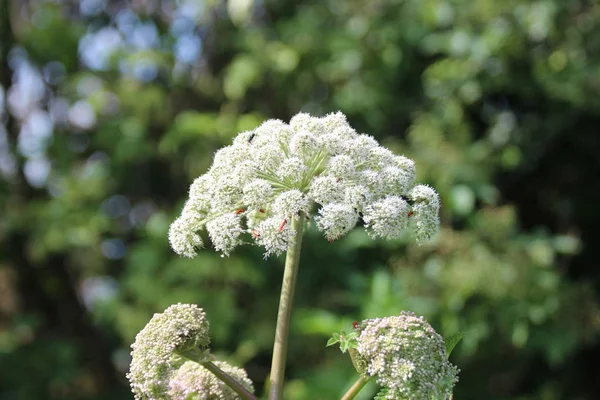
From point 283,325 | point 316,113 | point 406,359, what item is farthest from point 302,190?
point 316,113

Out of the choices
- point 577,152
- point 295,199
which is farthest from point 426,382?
point 577,152

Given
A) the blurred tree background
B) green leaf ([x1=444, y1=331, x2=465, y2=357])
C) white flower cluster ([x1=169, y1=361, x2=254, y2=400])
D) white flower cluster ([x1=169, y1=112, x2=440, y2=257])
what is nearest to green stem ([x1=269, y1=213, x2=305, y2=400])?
white flower cluster ([x1=169, y1=112, x2=440, y2=257])

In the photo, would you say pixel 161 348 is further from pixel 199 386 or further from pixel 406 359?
pixel 406 359

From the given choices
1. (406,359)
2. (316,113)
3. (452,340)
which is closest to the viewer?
(406,359)

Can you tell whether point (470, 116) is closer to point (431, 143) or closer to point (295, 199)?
point (431, 143)

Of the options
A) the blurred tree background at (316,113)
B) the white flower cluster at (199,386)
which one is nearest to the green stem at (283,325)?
the white flower cluster at (199,386)

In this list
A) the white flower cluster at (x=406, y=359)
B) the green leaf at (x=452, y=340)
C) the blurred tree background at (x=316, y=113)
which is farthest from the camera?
the blurred tree background at (x=316, y=113)

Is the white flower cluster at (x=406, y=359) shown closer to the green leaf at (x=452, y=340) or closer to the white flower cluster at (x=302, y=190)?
the green leaf at (x=452, y=340)
